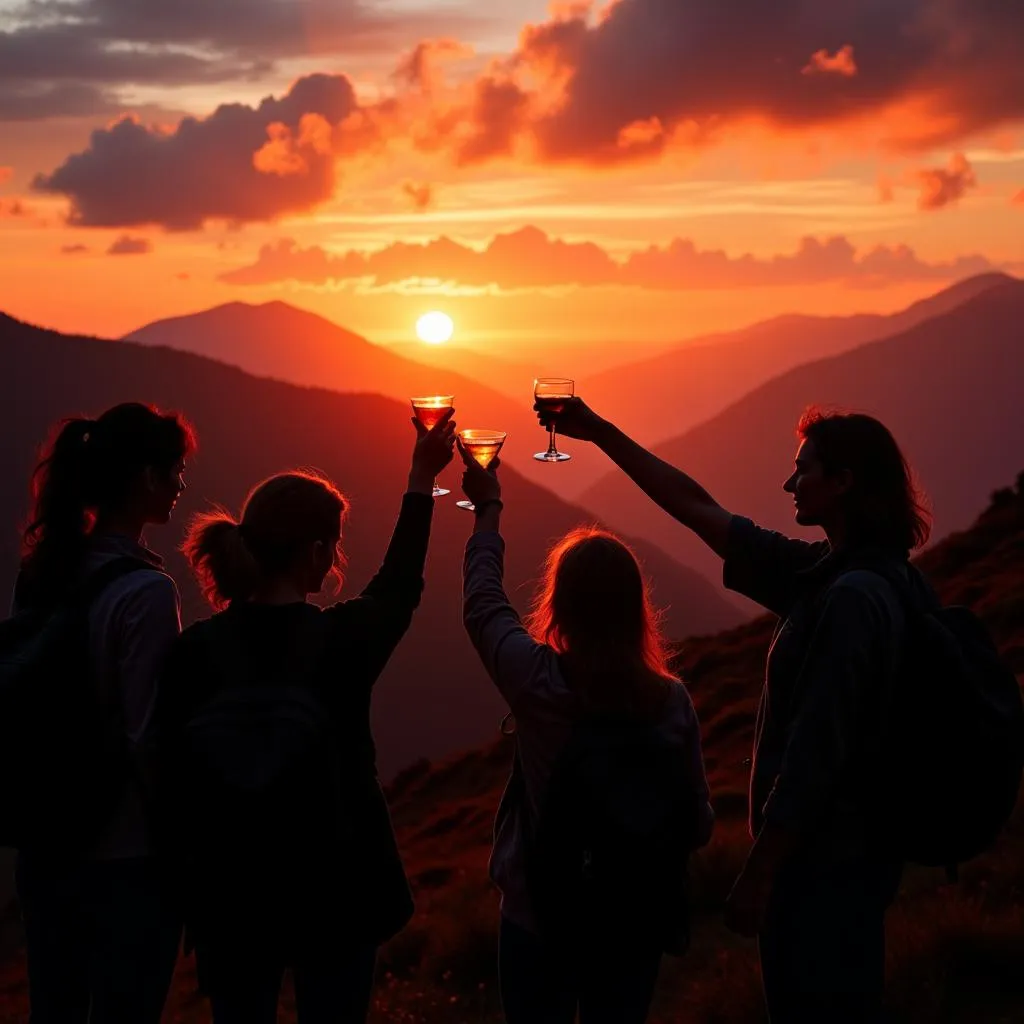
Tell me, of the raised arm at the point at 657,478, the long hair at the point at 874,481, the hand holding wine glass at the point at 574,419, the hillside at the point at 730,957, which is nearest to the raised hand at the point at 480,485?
the raised arm at the point at 657,478

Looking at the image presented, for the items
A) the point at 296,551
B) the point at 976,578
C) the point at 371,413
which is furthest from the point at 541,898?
the point at 371,413

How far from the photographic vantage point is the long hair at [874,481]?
335 cm

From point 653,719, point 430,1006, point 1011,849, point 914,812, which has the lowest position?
point 430,1006

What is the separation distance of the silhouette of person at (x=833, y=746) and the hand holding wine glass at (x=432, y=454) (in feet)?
3.29

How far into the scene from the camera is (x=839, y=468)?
3.43 m

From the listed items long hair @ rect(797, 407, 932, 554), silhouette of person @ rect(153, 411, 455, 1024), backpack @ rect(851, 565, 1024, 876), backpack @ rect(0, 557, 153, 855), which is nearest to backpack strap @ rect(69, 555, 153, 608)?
backpack @ rect(0, 557, 153, 855)

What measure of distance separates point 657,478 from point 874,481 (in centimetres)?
74

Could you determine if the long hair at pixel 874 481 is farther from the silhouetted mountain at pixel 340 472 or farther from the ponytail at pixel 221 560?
the silhouetted mountain at pixel 340 472

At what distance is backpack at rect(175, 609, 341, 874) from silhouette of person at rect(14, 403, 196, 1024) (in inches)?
7.5

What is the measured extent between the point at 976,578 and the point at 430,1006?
91.7 ft

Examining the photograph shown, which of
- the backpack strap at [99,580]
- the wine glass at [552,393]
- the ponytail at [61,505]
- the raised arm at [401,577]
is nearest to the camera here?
the raised arm at [401,577]

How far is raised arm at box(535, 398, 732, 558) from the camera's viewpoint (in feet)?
12.5

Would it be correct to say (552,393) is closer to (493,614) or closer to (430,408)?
(430,408)

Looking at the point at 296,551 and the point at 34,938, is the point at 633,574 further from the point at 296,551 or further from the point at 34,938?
the point at 34,938
